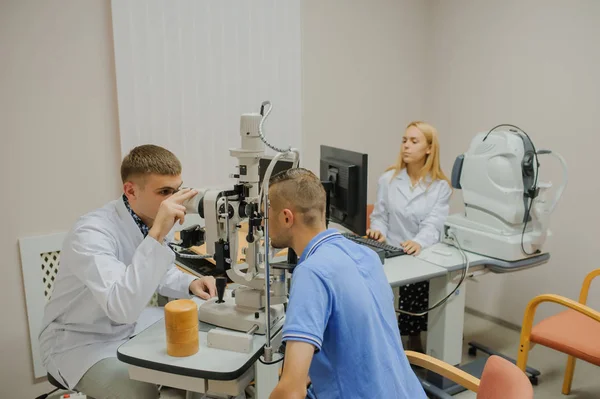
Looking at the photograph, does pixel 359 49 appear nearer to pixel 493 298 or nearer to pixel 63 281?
pixel 493 298

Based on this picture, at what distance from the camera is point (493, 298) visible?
350 centimetres

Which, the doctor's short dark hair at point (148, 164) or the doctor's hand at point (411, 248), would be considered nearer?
the doctor's short dark hair at point (148, 164)

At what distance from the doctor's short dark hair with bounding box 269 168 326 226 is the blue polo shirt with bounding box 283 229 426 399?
125 mm

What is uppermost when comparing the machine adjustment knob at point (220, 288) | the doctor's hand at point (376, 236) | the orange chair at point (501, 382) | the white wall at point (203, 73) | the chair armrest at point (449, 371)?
the white wall at point (203, 73)

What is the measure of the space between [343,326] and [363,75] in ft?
8.71

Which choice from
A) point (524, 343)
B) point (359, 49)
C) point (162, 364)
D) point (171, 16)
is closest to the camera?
point (162, 364)

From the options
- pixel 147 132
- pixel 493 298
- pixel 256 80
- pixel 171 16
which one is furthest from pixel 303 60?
pixel 493 298

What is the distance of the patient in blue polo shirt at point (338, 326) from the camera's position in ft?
3.76

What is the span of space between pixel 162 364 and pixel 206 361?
12 cm

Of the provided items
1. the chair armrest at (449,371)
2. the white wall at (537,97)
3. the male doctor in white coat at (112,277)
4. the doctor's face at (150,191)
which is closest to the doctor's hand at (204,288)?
the male doctor in white coat at (112,277)

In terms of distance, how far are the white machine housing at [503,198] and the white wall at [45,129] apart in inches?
73.1

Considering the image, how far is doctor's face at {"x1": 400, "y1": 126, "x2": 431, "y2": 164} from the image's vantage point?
113 inches

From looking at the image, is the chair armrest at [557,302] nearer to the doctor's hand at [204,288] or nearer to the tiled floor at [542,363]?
the tiled floor at [542,363]

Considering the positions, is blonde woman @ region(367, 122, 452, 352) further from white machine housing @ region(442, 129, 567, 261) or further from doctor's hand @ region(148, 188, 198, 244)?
doctor's hand @ region(148, 188, 198, 244)
